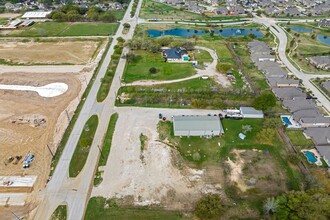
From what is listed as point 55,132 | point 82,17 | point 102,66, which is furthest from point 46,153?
point 82,17

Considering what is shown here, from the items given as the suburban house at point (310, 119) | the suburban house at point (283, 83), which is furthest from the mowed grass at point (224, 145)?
the suburban house at point (283, 83)

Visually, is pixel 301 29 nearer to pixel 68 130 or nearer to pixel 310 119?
pixel 310 119

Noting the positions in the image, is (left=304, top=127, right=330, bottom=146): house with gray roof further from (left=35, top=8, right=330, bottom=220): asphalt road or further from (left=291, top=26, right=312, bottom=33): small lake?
(left=291, top=26, right=312, bottom=33): small lake

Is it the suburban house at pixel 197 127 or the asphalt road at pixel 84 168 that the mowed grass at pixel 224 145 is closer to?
the suburban house at pixel 197 127

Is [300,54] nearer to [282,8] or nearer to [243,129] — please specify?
[243,129]

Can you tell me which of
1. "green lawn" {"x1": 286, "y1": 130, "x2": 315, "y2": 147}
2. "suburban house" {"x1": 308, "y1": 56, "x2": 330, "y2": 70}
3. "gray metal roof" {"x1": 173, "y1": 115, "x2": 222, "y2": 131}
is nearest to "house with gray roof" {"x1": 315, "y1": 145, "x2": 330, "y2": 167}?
"green lawn" {"x1": 286, "y1": 130, "x2": 315, "y2": 147}
